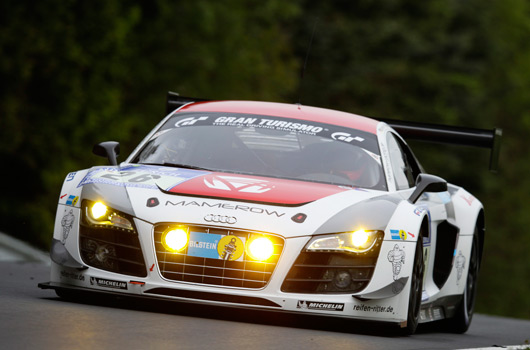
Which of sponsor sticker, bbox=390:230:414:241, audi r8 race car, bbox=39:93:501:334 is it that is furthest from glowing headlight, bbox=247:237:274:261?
sponsor sticker, bbox=390:230:414:241

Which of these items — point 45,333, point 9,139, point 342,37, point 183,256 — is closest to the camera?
point 45,333

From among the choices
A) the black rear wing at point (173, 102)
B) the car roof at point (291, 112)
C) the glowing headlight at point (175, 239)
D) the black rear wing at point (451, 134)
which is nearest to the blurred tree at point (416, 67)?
the black rear wing at point (451, 134)

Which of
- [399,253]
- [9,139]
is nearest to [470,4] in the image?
[9,139]

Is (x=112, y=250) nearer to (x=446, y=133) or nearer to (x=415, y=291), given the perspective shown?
(x=415, y=291)

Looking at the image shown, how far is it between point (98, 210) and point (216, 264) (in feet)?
2.46

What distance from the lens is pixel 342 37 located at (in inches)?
1834

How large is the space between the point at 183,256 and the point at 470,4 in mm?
42882

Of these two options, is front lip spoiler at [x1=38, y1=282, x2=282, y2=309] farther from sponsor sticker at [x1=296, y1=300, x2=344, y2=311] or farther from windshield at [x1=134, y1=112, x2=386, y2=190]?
windshield at [x1=134, y1=112, x2=386, y2=190]

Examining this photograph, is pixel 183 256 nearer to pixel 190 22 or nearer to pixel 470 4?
pixel 190 22

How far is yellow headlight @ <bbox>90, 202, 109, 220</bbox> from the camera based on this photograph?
25.4 ft

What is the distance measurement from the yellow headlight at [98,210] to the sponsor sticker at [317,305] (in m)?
1.18

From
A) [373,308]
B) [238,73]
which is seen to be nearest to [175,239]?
[373,308]

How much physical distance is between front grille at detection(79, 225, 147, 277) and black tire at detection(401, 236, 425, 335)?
5.14ft

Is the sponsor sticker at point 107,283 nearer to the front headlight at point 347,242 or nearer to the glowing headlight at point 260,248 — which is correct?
the glowing headlight at point 260,248
